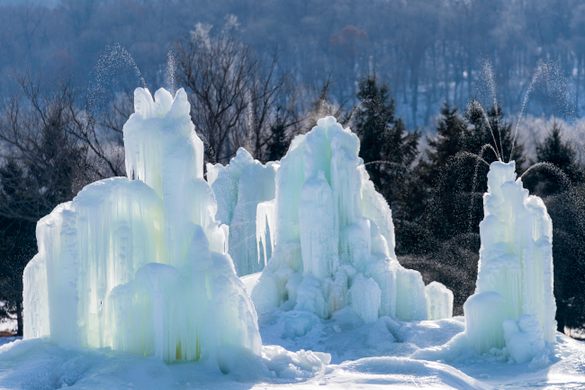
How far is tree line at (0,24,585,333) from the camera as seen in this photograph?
34.2 m

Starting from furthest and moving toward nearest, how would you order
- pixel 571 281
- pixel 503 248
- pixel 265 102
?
pixel 265 102 → pixel 571 281 → pixel 503 248

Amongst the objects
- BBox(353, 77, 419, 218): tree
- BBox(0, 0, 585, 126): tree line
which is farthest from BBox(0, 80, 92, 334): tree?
BBox(0, 0, 585, 126): tree line

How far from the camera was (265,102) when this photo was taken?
46.3 metres

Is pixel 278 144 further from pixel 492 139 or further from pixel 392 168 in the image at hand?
pixel 492 139

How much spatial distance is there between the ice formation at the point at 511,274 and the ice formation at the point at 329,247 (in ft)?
8.58

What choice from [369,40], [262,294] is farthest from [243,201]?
[369,40]

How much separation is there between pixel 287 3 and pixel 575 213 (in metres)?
85.3

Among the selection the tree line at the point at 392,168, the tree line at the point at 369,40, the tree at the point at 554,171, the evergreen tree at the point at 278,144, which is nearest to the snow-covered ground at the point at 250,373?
the tree line at the point at 392,168

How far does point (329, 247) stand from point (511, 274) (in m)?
4.10

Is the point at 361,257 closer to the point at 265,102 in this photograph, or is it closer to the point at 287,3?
the point at 265,102

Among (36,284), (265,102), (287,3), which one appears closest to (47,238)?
(36,284)

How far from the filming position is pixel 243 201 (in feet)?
94.5

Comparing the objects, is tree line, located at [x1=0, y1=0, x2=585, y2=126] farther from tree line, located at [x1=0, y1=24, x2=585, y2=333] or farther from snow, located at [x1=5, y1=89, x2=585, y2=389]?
snow, located at [x1=5, y1=89, x2=585, y2=389]

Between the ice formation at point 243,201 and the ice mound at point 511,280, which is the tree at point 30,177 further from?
the ice mound at point 511,280
